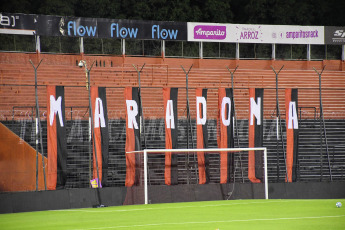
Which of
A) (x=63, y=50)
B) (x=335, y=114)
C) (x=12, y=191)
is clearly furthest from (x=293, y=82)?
(x=12, y=191)

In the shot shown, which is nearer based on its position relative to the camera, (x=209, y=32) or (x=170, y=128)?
(x=170, y=128)

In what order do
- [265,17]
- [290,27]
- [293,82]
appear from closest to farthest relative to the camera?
[293,82] < [290,27] < [265,17]

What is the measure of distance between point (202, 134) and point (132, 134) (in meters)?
2.27

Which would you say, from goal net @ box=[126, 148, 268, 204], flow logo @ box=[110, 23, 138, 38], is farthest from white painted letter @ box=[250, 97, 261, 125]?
flow logo @ box=[110, 23, 138, 38]

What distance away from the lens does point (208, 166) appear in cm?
1798

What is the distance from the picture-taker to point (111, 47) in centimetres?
3481

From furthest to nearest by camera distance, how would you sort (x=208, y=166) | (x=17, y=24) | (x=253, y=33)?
1. (x=253, y=33)
2. (x=17, y=24)
3. (x=208, y=166)

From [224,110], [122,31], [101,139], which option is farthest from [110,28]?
[101,139]

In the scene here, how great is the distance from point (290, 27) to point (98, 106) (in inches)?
837

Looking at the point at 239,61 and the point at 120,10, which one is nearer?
the point at 239,61

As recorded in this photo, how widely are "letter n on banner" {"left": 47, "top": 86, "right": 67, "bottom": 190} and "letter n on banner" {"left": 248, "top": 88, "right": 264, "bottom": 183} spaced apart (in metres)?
5.66

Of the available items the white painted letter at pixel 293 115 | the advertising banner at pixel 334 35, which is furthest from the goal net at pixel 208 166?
the advertising banner at pixel 334 35

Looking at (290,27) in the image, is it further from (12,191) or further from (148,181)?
(12,191)

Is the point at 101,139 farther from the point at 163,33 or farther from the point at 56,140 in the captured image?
the point at 163,33
